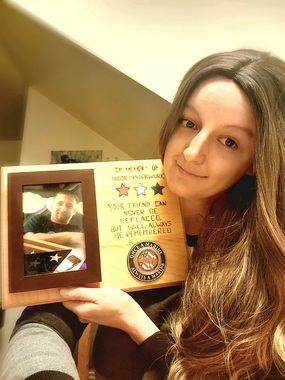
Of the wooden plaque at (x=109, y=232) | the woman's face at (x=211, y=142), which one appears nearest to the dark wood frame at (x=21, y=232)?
the wooden plaque at (x=109, y=232)

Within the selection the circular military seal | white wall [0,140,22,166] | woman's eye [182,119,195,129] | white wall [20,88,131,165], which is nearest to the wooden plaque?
the circular military seal

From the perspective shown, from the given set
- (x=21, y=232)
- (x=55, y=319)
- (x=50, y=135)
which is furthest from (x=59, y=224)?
(x=50, y=135)

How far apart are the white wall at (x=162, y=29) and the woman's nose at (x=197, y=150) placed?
0.32 meters

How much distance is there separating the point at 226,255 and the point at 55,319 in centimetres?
34

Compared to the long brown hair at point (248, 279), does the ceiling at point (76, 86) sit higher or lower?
higher

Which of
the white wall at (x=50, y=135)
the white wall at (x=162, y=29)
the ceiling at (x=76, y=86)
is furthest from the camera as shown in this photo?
the white wall at (x=50, y=135)

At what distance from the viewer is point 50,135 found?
1.59 m

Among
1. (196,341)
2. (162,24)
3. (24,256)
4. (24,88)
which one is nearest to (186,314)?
(196,341)

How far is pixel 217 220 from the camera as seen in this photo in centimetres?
67

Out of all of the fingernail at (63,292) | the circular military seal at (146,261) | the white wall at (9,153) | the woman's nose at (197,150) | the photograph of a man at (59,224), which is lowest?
the fingernail at (63,292)

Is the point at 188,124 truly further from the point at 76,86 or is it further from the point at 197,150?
the point at 76,86

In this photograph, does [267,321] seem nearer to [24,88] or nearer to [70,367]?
[70,367]

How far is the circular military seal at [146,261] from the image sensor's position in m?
0.62

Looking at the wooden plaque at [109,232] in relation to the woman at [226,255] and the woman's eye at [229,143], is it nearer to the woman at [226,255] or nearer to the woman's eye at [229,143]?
the woman at [226,255]
